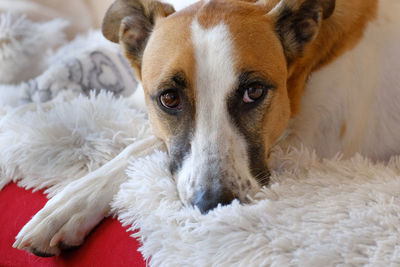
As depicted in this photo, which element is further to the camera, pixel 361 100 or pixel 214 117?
pixel 361 100

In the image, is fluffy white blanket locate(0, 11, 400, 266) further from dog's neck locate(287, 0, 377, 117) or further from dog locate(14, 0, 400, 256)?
dog's neck locate(287, 0, 377, 117)

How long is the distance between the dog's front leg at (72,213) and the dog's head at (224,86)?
194mm

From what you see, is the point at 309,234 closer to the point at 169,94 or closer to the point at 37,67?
the point at 169,94

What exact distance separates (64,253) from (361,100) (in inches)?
39.2

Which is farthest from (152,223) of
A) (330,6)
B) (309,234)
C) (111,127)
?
(330,6)

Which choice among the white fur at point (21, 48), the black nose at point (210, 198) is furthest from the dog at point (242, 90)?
the white fur at point (21, 48)

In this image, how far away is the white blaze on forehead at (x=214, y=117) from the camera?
110 cm

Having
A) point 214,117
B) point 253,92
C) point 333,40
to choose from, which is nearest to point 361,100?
point 333,40

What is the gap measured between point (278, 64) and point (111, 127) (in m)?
0.58

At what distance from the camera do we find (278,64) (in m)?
1.24

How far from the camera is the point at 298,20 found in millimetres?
1322

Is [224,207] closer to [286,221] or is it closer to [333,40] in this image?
[286,221]

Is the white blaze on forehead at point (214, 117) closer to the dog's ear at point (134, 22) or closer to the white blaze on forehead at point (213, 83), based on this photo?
the white blaze on forehead at point (213, 83)

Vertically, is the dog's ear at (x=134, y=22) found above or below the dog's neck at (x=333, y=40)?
above
